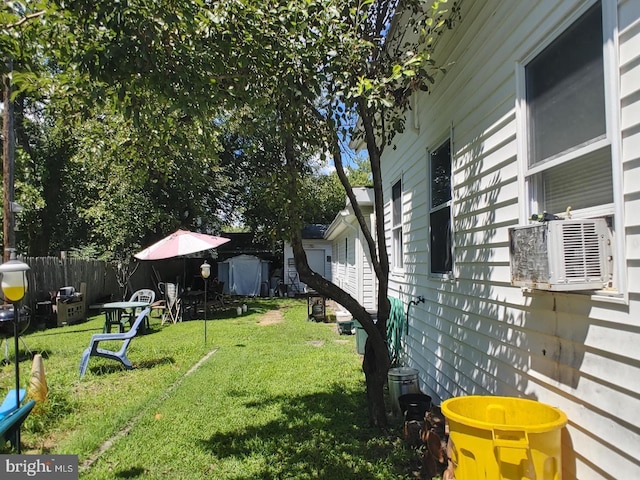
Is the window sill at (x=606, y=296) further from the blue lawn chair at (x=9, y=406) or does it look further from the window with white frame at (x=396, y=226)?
the window with white frame at (x=396, y=226)

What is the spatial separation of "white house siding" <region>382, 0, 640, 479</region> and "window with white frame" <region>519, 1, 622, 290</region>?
0.25 ft

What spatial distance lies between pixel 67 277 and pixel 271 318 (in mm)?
6145

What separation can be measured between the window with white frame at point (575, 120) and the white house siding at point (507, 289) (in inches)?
3.0

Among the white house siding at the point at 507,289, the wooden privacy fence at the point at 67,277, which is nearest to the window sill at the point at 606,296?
the white house siding at the point at 507,289

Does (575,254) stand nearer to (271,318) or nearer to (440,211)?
(440,211)

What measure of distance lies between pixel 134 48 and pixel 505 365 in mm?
3194

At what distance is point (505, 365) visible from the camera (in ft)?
10.5

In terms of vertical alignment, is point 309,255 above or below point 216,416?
above

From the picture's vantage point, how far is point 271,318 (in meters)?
13.2

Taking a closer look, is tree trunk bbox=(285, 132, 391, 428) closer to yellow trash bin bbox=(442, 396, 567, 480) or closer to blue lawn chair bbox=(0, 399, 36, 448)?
yellow trash bin bbox=(442, 396, 567, 480)

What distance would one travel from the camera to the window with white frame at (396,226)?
7.08 meters

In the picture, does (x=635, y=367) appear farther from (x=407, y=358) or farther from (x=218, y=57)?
(x=407, y=358)

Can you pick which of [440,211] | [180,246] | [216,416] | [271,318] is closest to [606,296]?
[440,211]

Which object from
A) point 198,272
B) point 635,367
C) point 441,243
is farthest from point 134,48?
point 198,272
